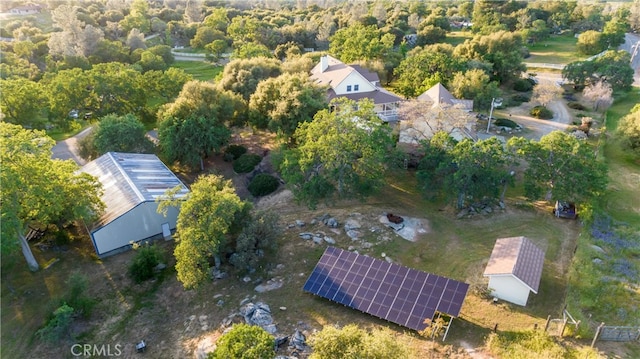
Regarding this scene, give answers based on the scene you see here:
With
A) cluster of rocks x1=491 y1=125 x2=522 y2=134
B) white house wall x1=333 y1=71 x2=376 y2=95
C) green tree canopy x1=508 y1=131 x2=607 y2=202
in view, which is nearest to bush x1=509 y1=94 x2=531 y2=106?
cluster of rocks x1=491 y1=125 x2=522 y2=134

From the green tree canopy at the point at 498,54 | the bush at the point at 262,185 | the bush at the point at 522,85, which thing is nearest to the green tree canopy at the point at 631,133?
the bush at the point at 522,85

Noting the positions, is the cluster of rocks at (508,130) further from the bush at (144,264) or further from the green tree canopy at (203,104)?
the bush at (144,264)

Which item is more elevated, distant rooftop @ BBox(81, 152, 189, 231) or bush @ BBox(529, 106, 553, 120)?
distant rooftop @ BBox(81, 152, 189, 231)

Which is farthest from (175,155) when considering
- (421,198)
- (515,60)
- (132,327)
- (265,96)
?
(515,60)

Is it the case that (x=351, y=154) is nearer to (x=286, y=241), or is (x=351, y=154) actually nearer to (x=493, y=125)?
(x=286, y=241)

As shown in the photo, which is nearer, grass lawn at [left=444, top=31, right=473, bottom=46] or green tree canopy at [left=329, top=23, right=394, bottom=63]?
green tree canopy at [left=329, top=23, right=394, bottom=63]

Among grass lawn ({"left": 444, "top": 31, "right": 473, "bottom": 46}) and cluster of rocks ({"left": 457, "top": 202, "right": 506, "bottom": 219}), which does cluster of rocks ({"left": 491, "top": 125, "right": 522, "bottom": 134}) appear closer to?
cluster of rocks ({"left": 457, "top": 202, "right": 506, "bottom": 219})
